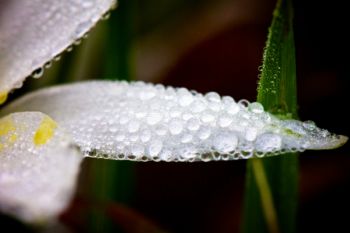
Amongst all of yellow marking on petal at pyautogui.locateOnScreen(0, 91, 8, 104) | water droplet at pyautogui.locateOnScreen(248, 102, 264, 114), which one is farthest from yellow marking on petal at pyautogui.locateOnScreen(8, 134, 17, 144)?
water droplet at pyautogui.locateOnScreen(248, 102, 264, 114)

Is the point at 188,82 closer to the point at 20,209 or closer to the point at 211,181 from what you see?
the point at 211,181

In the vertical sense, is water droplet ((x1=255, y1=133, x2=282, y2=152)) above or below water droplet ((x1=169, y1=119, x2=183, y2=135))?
below

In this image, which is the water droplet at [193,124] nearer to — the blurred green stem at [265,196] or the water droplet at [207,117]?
the water droplet at [207,117]

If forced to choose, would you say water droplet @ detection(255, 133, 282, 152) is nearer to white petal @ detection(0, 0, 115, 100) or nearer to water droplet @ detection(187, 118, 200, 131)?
water droplet @ detection(187, 118, 200, 131)

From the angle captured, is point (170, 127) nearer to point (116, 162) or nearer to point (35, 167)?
point (35, 167)

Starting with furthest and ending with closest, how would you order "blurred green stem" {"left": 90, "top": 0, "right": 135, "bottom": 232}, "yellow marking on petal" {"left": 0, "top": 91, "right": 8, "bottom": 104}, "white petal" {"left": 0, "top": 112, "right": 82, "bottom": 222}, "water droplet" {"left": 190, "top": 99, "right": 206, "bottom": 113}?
"blurred green stem" {"left": 90, "top": 0, "right": 135, "bottom": 232} → "yellow marking on petal" {"left": 0, "top": 91, "right": 8, "bottom": 104} → "water droplet" {"left": 190, "top": 99, "right": 206, "bottom": 113} → "white petal" {"left": 0, "top": 112, "right": 82, "bottom": 222}

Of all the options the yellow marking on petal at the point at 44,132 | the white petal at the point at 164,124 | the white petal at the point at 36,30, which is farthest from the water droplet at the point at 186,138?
the white petal at the point at 36,30

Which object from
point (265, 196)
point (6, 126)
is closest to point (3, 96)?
point (6, 126)

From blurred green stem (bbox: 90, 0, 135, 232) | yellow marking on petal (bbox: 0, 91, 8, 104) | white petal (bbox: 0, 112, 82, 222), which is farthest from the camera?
blurred green stem (bbox: 90, 0, 135, 232)
